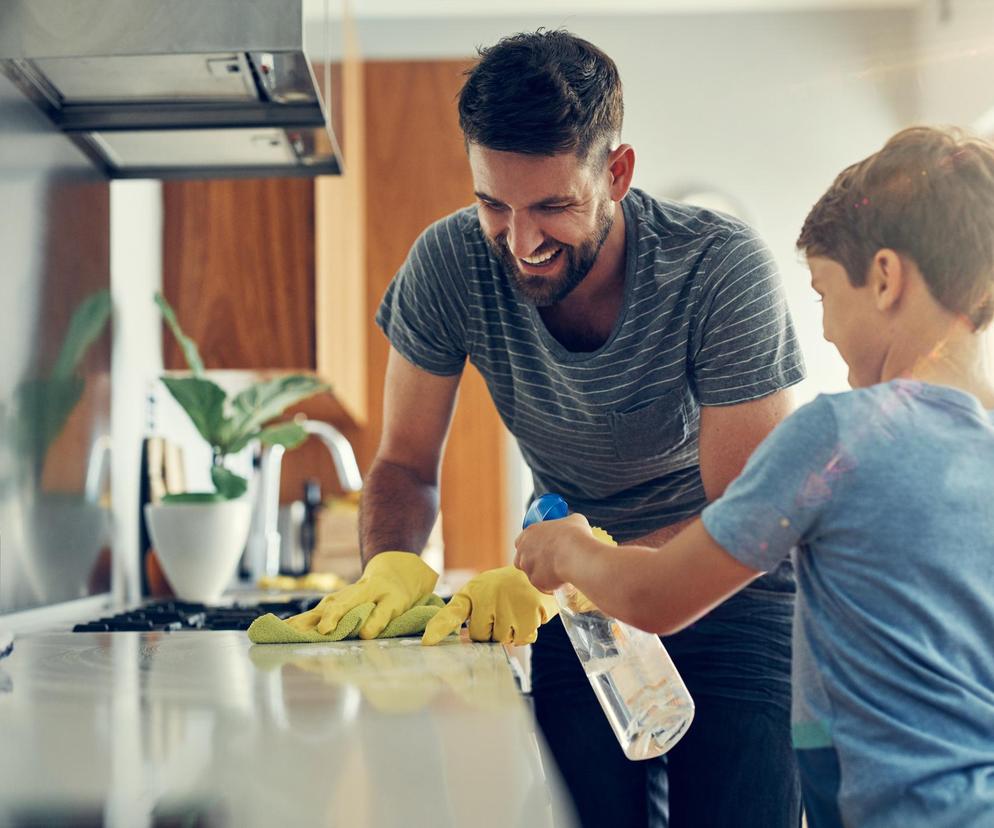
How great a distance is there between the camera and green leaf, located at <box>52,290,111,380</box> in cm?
162

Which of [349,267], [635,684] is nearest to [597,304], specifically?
[635,684]

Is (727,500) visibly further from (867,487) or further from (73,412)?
(73,412)

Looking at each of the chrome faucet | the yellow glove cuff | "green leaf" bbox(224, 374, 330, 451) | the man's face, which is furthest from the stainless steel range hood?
the chrome faucet

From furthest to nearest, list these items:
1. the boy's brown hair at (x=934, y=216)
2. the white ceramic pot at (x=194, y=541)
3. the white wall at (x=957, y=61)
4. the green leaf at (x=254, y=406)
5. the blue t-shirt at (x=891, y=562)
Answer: the white wall at (x=957, y=61)
the green leaf at (x=254, y=406)
the white ceramic pot at (x=194, y=541)
the boy's brown hair at (x=934, y=216)
the blue t-shirt at (x=891, y=562)

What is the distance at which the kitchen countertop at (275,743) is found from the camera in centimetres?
49

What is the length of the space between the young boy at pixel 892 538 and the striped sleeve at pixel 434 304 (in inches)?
23.6

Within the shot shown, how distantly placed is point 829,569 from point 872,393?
139mm

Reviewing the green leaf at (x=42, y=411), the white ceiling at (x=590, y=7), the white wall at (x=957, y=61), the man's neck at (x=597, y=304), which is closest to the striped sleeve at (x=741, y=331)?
the man's neck at (x=597, y=304)

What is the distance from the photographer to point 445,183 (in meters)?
3.75

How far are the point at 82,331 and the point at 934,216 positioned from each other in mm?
1271

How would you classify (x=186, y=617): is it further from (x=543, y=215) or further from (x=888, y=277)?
(x=888, y=277)

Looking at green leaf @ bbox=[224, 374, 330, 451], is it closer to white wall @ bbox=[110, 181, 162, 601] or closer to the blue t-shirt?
white wall @ bbox=[110, 181, 162, 601]

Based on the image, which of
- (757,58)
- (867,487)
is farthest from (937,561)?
(757,58)

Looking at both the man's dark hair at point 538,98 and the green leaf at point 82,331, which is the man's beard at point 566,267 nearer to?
the man's dark hair at point 538,98
